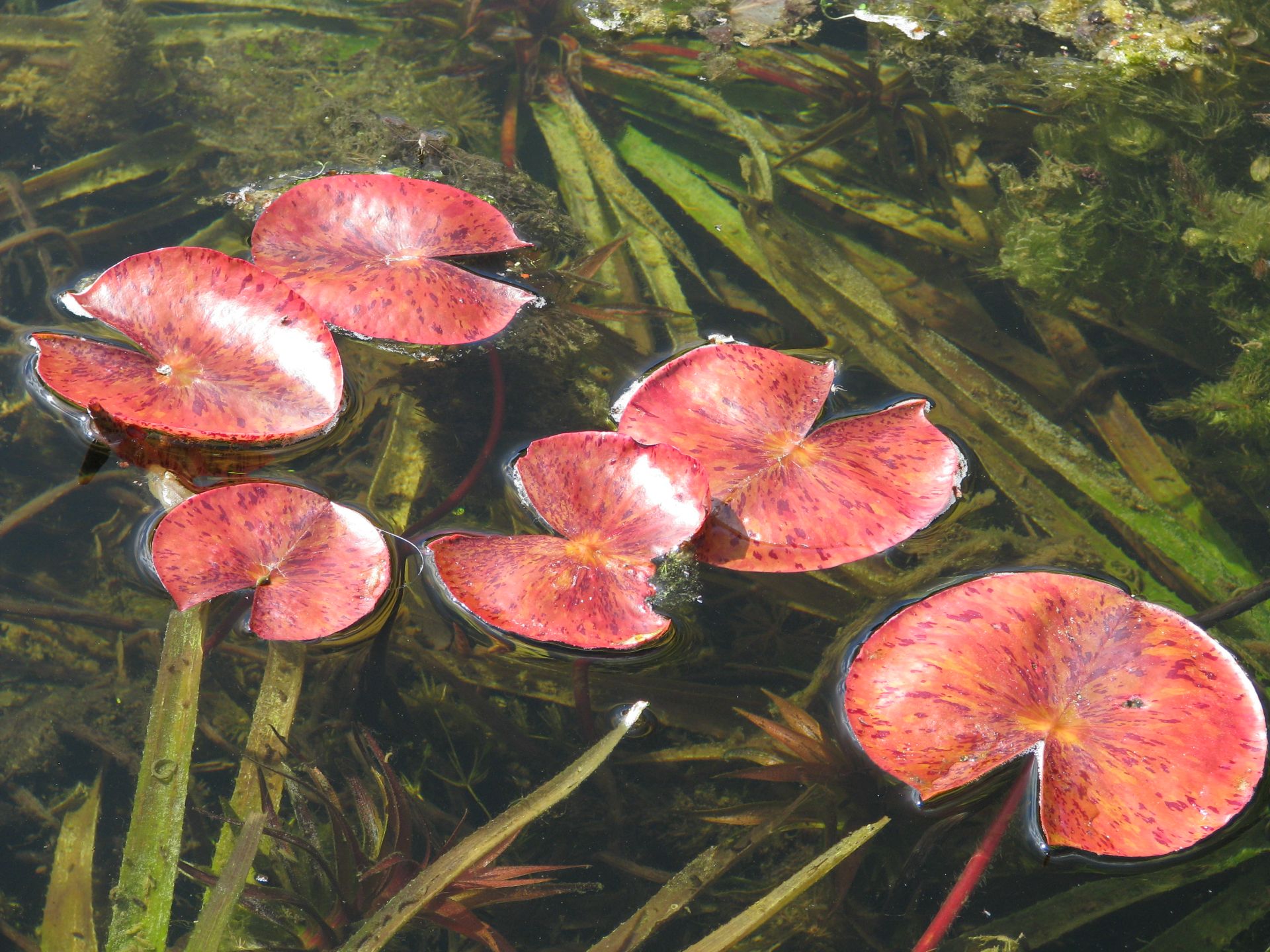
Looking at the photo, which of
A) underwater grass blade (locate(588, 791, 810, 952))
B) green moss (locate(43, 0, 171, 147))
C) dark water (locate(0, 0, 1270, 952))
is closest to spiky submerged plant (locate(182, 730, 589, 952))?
dark water (locate(0, 0, 1270, 952))

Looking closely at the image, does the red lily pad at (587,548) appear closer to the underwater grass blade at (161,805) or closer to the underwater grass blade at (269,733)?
the underwater grass blade at (269,733)

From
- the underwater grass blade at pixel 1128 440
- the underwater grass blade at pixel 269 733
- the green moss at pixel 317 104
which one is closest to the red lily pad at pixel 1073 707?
the underwater grass blade at pixel 1128 440

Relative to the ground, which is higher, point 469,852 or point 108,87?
point 108,87

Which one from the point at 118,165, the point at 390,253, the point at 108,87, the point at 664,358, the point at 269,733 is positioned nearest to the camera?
the point at 269,733

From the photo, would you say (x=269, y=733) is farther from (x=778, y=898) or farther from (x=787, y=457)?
(x=787, y=457)

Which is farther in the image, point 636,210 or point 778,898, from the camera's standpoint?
point 636,210

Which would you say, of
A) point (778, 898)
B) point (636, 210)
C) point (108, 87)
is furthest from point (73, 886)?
point (108, 87)

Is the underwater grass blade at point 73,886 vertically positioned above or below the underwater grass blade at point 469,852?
below
